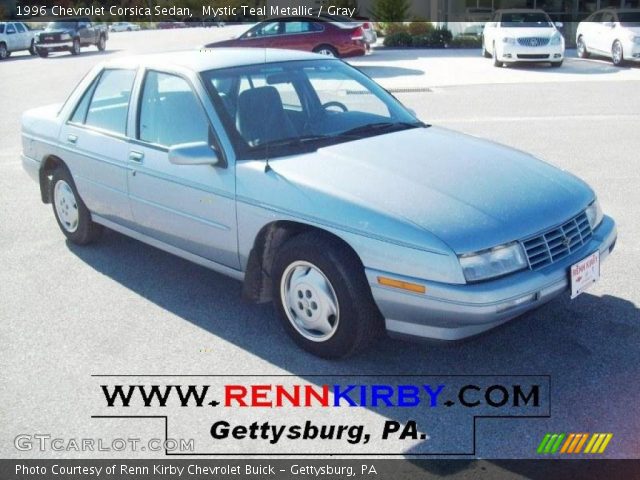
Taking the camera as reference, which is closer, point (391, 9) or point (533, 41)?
point (533, 41)

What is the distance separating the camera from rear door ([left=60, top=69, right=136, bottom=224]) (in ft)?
17.7

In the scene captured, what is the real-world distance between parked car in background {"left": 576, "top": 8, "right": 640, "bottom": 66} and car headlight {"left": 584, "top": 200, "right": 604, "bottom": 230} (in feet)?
53.0

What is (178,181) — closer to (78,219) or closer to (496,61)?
(78,219)

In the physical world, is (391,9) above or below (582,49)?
above

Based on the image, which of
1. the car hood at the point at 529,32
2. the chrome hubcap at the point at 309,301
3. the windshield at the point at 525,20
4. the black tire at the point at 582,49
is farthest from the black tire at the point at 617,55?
the chrome hubcap at the point at 309,301

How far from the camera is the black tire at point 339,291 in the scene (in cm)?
394

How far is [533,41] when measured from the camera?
19.3 m

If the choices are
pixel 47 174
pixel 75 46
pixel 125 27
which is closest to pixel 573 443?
pixel 47 174

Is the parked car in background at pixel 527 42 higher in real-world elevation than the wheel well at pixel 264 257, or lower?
higher

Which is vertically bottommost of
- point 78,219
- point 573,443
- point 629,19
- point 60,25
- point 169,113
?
point 573,443

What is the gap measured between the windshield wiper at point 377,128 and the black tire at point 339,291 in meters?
0.97

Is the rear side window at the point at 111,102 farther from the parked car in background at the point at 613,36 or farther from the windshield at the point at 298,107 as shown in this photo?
the parked car in background at the point at 613,36

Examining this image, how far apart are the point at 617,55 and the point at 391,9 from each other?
13.2 m

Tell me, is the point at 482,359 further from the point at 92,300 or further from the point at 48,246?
the point at 48,246
